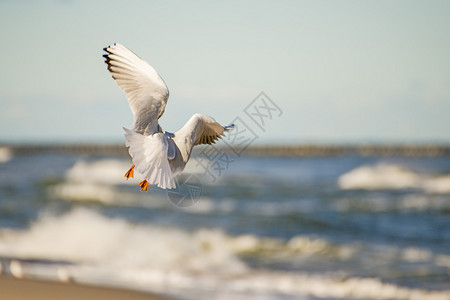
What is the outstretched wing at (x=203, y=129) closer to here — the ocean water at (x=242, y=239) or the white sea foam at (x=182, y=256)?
the ocean water at (x=242, y=239)

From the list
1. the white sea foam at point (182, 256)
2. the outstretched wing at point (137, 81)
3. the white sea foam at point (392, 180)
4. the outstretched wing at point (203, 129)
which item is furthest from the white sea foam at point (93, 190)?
the outstretched wing at point (203, 129)

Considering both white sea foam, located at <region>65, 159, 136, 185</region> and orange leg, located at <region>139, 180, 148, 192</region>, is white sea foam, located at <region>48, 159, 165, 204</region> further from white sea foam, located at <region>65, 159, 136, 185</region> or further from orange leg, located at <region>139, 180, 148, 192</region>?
orange leg, located at <region>139, 180, 148, 192</region>

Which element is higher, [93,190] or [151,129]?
[93,190]

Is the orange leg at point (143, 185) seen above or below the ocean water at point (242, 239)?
below

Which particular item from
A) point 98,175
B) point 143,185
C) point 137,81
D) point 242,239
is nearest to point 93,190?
point 98,175

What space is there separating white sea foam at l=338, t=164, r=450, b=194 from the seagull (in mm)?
17698

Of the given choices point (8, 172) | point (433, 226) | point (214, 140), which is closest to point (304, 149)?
point (8, 172)

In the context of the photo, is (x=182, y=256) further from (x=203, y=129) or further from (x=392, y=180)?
(x=392, y=180)

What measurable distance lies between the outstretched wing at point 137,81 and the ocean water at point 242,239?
0.27 m

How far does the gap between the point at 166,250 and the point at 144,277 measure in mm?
2025

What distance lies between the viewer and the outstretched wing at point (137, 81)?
1659 mm

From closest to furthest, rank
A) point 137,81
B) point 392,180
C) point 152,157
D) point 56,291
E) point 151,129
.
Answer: point 152,157 → point 151,129 → point 137,81 → point 56,291 → point 392,180

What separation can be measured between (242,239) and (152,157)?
9.91 m

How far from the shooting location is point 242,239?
440 inches
